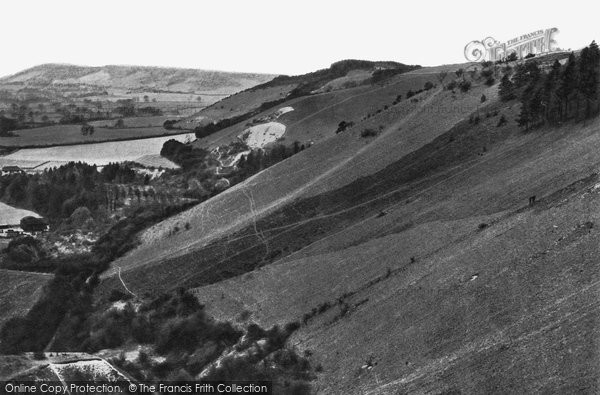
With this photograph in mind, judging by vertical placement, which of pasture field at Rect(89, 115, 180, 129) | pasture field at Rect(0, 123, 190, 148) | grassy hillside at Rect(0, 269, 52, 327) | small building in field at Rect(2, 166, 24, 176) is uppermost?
pasture field at Rect(89, 115, 180, 129)

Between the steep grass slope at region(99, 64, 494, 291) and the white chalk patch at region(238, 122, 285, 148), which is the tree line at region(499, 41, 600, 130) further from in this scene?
the white chalk patch at region(238, 122, 285, 148)

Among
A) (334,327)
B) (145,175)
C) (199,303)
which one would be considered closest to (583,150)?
(334,327)

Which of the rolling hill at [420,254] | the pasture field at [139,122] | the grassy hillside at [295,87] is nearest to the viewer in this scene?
the rolling hill at [420,254]

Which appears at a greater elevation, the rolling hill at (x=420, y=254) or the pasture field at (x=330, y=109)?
the pasture field at (x=330, y=109)

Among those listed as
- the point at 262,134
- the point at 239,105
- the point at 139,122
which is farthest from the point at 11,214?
the point at 239,105

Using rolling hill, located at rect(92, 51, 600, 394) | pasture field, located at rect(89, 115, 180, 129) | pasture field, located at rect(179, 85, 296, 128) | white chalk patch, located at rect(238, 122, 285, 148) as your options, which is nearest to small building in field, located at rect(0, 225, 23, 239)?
rolling hill, located at rect(92, 51, 600, 394)

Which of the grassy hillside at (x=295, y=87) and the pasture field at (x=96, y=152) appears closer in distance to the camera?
the pasture field at (x=96, y=152)

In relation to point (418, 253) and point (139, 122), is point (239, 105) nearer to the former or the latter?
point (139, 122)

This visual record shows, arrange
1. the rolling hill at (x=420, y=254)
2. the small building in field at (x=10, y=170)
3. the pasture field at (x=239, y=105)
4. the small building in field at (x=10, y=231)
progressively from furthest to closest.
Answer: the pasture field at (x=239, y=105), the small building in field at (x=10, y=170), the small building in field at (x=10, y=231), the rolling hill at (x=420, y=254)

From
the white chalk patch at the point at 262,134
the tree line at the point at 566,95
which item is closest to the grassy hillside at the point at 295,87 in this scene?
the white chalk patch at the point at 262,134

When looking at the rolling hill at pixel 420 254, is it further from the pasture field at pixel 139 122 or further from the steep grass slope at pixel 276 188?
the pasture field at pixel 139 122

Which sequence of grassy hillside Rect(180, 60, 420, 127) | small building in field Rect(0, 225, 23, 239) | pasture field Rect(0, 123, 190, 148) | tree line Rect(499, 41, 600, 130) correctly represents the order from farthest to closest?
grassy hillside Rect(180, 60, 420, 127)
pasture field Rect(0, 123, 190, 148)
small building in field Rect(0, 225, 23, 239)
tree line Rect(499, 41, 600, 130)
